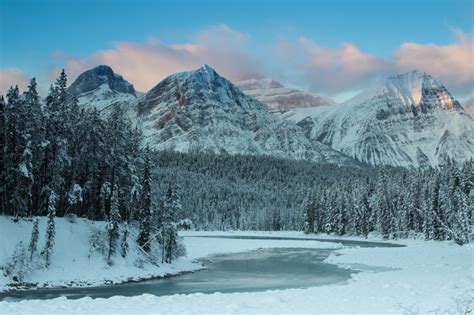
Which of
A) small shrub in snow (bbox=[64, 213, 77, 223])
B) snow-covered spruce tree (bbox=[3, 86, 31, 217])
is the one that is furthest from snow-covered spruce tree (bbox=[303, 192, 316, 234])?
snow-covered spruce tree (bbox=[3, 86, 31, 217])

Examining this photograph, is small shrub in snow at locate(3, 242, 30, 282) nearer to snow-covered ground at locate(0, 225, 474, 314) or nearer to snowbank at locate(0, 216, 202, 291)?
snowbank at locate(0, 216, 202, 291)

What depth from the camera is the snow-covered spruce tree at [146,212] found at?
2386 inches

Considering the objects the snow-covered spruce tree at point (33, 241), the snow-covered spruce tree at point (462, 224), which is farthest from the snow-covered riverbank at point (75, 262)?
the snow-covered spruce tree at point (462, 224)

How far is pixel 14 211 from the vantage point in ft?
175

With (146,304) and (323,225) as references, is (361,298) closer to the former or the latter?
(146,304)

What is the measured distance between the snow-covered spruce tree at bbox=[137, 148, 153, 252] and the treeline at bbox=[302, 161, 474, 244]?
42868 millimetres

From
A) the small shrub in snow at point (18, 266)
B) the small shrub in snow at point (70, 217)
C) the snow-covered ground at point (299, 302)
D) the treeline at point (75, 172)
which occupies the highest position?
the treeline at point (75, 172)

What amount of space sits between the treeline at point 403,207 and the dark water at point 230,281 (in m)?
26.4

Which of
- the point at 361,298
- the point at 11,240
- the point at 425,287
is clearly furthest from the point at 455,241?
the point at 11,240

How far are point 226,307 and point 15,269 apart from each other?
97.1 ft

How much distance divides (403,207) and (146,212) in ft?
253

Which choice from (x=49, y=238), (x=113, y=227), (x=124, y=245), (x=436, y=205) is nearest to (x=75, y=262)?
(x=49, y=238)

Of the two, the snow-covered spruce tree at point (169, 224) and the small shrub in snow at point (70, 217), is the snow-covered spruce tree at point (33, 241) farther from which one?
the snow-covered spruce tree at point (169, 224)

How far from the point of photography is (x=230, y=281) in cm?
4862
